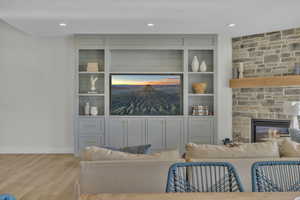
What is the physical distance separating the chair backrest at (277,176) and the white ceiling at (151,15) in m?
2.90

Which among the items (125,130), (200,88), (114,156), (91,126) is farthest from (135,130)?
(114,156)

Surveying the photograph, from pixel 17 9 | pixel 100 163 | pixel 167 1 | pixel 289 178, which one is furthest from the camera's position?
pixel 17 9

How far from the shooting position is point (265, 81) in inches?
234

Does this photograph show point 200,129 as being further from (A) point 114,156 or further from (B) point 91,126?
(A) point 114,156

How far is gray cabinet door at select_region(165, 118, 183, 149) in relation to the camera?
20.6 feet

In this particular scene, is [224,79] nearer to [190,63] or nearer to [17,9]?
[190,63]

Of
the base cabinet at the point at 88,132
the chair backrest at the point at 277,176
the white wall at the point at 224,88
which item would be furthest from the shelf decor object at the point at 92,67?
the chair backrest at the point at 277,176

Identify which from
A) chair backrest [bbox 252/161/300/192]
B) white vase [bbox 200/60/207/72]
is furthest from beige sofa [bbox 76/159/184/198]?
white vase [bbox 200/60/207/72]

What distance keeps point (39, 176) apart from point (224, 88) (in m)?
4.08

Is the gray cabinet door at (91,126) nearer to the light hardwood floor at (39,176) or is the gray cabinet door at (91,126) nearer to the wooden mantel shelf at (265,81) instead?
the light hardwood floor at (39,176)

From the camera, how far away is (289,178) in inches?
73.9

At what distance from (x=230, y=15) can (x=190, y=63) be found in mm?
1920

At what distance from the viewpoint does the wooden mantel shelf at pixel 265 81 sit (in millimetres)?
5652

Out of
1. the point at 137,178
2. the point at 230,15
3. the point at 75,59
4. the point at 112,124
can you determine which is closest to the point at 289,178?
the point at 137,178
